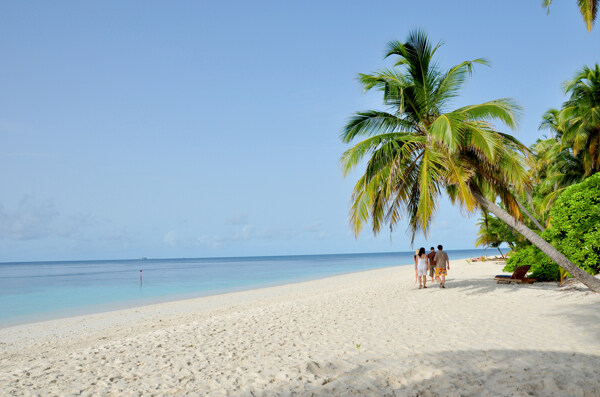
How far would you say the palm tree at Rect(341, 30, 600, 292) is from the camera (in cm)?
946

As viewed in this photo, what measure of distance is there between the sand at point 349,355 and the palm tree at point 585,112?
9871 millimetres

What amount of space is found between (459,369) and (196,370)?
3442 mm

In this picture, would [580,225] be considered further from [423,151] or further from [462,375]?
[462,375]

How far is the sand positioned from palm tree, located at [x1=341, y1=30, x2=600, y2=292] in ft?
7.42

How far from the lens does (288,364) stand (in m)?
5.54

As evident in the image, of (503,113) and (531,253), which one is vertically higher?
(503,113)

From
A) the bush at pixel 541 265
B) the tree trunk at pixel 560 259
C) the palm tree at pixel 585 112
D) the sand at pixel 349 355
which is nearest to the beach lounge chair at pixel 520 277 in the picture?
the bush at pixel 541 265

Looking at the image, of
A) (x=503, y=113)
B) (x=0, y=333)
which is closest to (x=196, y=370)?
(x=503, y=113)

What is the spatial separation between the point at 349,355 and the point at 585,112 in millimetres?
16781

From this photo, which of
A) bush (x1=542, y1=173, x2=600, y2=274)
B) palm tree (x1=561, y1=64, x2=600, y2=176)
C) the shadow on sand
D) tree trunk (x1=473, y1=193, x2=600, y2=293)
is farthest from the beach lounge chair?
the shadow on sand

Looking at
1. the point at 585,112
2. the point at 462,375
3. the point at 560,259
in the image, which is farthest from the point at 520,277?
the point at 462,375

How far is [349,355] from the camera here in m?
5.84

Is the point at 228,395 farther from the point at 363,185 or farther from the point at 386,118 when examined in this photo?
the point at 386,118

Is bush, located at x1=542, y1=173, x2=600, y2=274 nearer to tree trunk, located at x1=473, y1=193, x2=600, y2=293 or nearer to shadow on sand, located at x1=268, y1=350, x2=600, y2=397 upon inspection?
tree trunk, located at x1=473, y1=193, x2=600, y2=293
